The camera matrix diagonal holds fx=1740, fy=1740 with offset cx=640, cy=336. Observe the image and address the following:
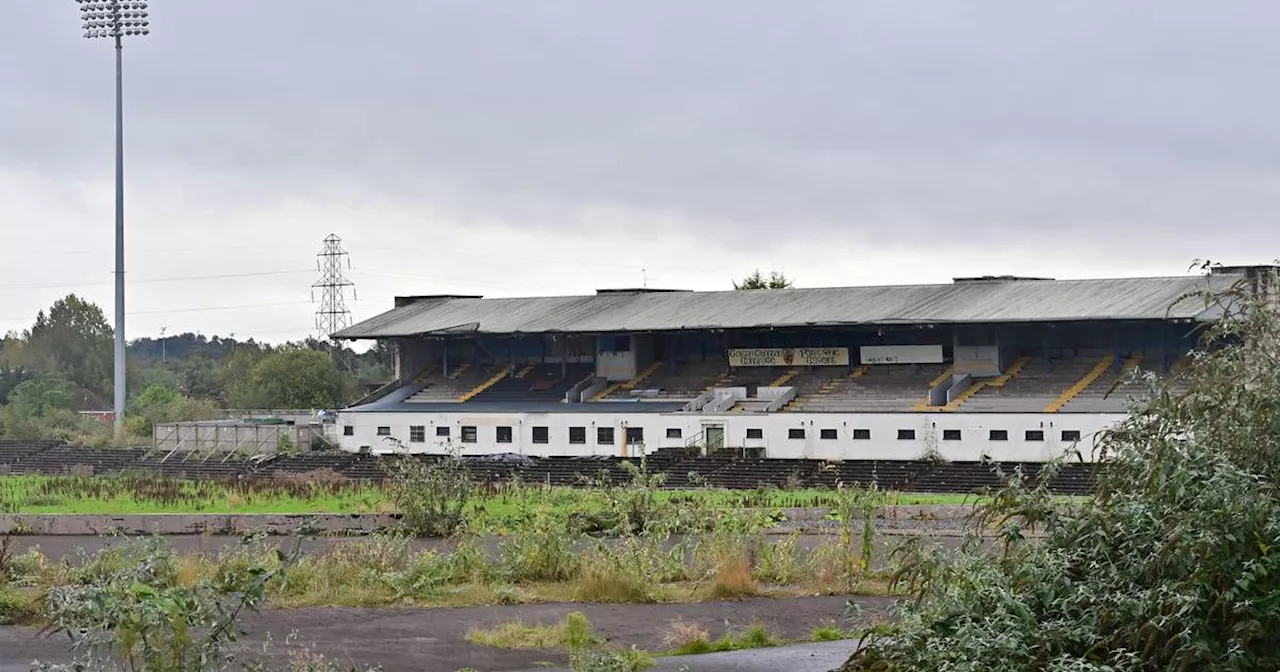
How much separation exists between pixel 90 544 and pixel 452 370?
31.9 metres

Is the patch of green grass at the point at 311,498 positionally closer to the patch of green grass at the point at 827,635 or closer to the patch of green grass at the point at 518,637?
the patch of green grass at the point at 827,635

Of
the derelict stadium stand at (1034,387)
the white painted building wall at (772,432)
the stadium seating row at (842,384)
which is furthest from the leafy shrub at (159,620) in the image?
the derelict stadium stand at (1034,387)

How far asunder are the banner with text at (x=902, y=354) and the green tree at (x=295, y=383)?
38.0 metres

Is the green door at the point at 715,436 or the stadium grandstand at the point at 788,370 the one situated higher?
the stadium grandstand at the point at 788,370

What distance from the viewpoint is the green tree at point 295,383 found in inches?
3329

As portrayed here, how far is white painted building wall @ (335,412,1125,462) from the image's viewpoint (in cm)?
4506

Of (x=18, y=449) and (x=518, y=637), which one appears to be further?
(x=18, y=449)

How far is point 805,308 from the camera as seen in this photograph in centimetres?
5594

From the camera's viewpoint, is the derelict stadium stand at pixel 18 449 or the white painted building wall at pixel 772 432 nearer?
the white painted building wall at pixel 772 432

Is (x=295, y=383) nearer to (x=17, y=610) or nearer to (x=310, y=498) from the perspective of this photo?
(x=310, y=498)

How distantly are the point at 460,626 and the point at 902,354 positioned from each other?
110ft

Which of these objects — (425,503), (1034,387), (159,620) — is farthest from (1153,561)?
(1034,387)

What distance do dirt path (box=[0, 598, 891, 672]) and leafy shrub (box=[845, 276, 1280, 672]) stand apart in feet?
15.7

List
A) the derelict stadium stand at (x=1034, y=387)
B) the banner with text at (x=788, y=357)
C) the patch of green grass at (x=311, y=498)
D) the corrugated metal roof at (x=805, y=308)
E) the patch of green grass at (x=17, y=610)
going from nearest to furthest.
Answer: the patch of green grass at (x=17, y=610) < the patch of green grass at (x=311, y=498) < the derelict stadium stand at (x=1034, y=387) < the corrugated metal roof at (x=805, y=308) < the banner with text at (x=788, y=357)
